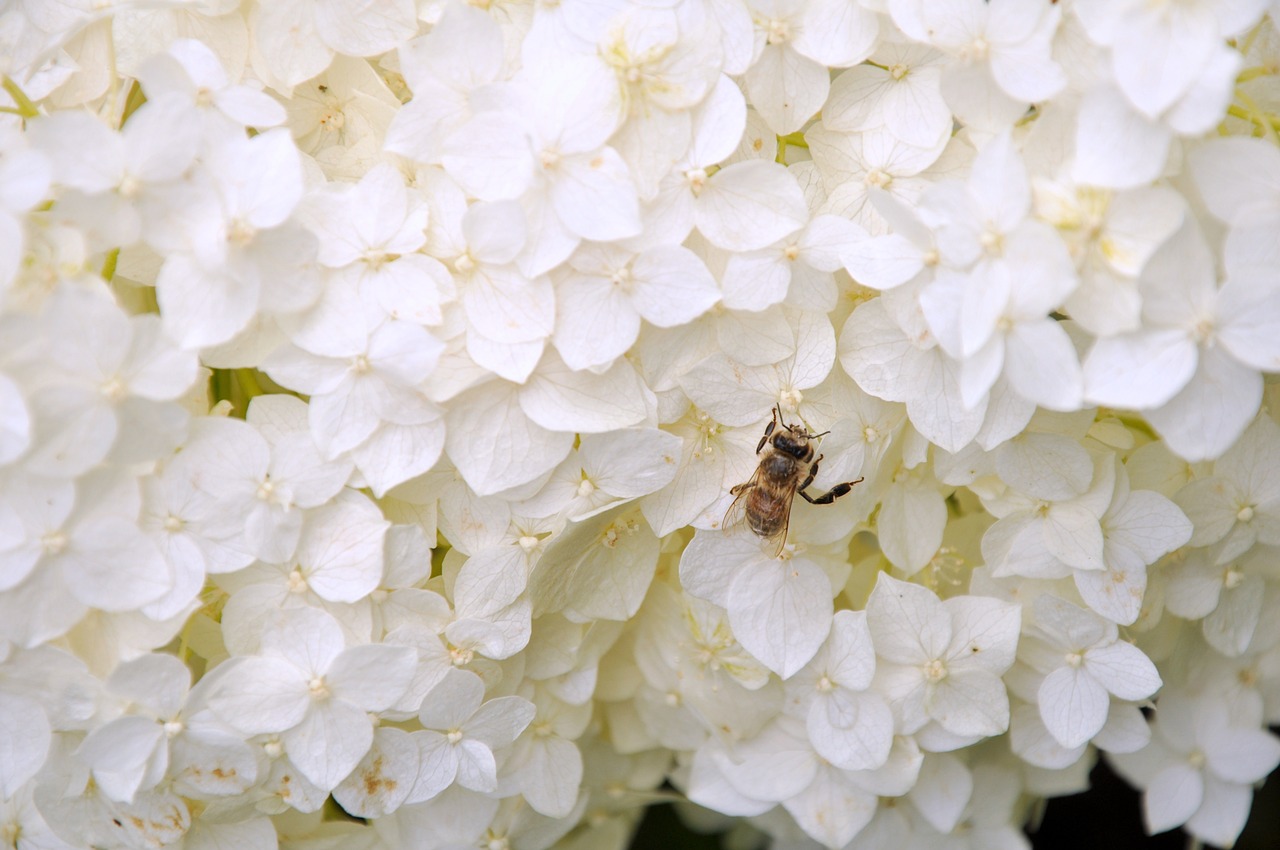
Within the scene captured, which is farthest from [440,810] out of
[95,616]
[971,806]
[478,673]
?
[971,806]

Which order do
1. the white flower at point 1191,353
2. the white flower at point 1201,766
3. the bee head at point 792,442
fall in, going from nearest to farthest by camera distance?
the white flower at point 1191,353, the bee head at point 792,442, the white flower at point 1201,766

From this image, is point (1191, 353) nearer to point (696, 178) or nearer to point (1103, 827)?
point (696, 178)

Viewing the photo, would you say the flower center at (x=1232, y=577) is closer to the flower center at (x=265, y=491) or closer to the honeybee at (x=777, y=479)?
the honeybee at (x=777, y=479)

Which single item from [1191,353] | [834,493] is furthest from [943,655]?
[1191,353]

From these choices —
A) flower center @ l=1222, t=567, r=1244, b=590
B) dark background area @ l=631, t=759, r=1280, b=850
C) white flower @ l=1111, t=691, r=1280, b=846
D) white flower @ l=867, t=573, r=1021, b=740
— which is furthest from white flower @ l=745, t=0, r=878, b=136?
dark background area @ l=631, t=759, r=1280, b=850

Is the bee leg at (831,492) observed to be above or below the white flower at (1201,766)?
above

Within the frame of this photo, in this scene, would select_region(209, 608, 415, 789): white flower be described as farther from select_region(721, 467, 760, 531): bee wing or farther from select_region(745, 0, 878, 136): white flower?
select_region(745, 0, 878, 136): white flower

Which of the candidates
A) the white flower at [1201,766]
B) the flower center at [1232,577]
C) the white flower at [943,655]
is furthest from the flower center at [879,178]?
the white flower at [1201,766]
